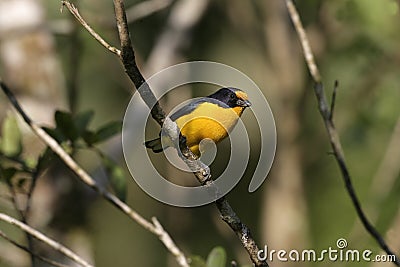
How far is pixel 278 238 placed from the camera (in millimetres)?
3234

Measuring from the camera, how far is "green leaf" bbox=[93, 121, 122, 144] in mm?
2045

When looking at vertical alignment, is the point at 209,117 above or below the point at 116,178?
above

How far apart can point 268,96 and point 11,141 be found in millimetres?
2029

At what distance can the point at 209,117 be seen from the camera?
172 cm

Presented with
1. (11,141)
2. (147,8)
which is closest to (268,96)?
(147,8)

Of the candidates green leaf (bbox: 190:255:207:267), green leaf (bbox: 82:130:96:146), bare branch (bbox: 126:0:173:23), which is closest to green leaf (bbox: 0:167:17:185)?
green leaf (bbox: 82:130:96:146)

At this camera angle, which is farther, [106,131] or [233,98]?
[106,131]

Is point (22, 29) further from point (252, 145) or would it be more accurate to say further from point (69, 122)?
point (252, 145)

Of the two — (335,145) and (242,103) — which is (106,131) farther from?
(335,145)

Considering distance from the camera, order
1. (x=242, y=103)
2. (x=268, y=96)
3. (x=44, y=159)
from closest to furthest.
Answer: (x=242, y=103), (x=44, y=159), (x=268, y=96)

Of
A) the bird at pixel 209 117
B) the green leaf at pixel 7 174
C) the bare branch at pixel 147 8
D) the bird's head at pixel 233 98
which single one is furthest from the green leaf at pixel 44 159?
the bare branch at pixel 147 8

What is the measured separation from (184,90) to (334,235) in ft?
3.91

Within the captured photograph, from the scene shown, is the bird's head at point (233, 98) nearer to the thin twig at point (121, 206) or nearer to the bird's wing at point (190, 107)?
the bird's wing at point (190, 107)

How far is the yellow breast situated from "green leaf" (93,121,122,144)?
1.19ft
